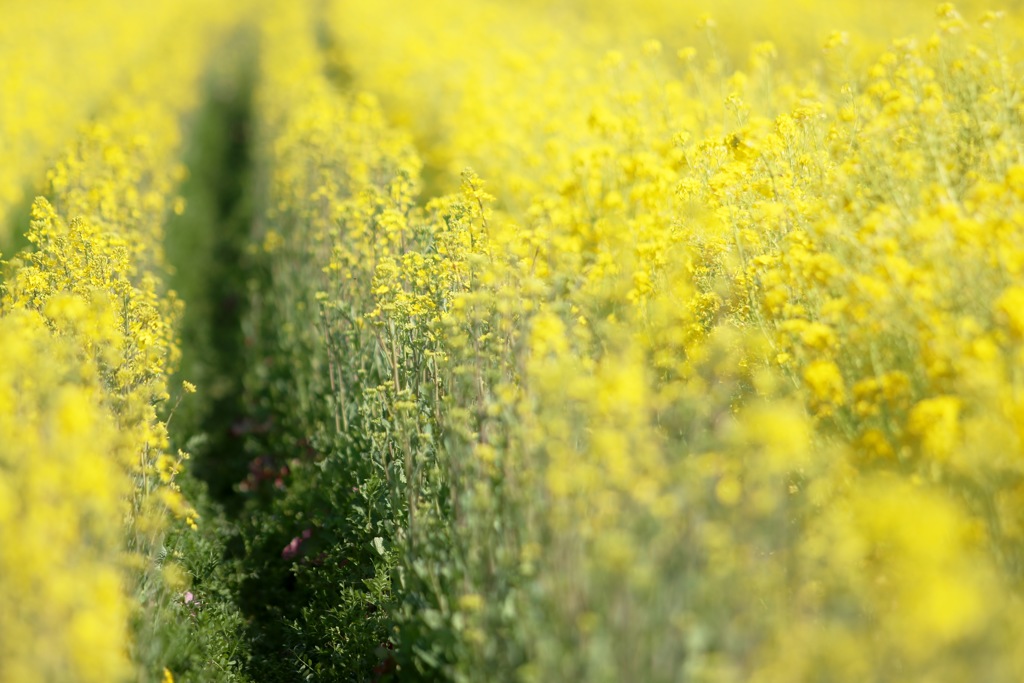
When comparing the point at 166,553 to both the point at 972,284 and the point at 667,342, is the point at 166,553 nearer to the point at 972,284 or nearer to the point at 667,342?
the point at 667,342

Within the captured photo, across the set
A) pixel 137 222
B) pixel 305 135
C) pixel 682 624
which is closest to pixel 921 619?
pixel 682 624

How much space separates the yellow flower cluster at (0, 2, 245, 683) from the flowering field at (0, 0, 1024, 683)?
0.02 metres

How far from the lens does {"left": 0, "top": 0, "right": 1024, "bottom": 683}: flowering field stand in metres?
2.70

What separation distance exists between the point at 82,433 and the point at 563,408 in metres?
1.79

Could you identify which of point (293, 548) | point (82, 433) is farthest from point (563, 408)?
point (293, 548)

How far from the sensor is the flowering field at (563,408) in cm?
270

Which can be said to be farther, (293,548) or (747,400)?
(293,548)

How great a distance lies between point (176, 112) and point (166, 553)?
10540 mm

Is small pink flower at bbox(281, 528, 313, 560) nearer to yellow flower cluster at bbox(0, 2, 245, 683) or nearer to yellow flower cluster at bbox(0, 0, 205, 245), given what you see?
yellow flower cluster at bbox(0, 2, 245, 683)

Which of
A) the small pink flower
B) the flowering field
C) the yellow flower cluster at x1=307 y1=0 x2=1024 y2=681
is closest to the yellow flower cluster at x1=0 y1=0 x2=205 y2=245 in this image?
the flowering field

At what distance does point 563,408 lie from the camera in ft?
11.7

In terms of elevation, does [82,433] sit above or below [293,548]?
above

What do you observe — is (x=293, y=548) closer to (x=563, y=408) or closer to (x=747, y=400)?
(x=563, y=408)

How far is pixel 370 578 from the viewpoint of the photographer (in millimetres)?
4547
